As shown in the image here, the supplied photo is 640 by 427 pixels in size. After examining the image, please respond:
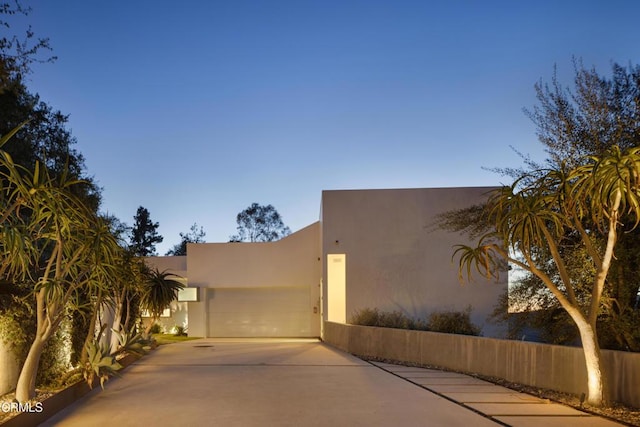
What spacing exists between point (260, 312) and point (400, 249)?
788 centimetres

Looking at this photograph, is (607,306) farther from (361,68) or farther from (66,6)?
(66,6)

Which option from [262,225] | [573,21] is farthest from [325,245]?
[262,225]

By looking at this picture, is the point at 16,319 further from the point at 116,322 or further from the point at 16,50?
the point at 116,322

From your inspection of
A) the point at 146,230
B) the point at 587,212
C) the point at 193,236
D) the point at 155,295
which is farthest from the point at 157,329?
the point at 146,230

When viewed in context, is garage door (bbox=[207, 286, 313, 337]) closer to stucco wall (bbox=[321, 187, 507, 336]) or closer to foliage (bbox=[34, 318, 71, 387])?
stucco wall (bbox=[321, 187, 507, 336])

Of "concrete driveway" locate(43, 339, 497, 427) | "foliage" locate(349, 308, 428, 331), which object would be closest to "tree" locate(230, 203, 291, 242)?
"foliage" locate(349, 308, 428, 331)

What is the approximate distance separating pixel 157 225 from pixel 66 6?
153ft

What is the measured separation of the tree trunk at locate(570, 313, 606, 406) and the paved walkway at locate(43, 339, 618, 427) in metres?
0.36

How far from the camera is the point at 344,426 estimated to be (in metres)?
6.55

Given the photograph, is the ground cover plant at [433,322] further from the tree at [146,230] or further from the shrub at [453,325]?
the tree at [146,230]

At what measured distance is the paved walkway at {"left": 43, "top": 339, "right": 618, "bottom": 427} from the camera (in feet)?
22.4

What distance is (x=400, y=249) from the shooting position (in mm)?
18969

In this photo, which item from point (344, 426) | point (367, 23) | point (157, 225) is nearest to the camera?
point (344, 426)

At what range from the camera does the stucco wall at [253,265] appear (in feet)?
77.1
